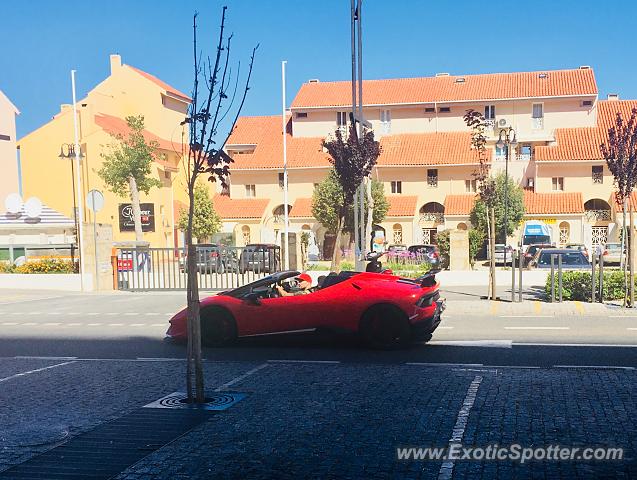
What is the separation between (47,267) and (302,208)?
2665 cm

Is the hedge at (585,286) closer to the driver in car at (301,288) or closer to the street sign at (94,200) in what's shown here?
the driver in car at (301,288)

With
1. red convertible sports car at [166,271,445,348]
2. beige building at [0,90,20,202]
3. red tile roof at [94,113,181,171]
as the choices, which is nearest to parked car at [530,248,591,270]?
red convertible sports car at [166,271,445,348]

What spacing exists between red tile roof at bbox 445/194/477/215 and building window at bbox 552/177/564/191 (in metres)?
5.97

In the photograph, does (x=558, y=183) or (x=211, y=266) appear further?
→ (x=558, y=183)

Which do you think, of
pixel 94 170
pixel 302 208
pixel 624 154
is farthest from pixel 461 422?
pixel 94 170

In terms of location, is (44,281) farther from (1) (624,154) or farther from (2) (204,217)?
(2) (204,217)

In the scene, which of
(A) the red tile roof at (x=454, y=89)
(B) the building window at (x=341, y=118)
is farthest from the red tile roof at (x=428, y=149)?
(B) the building window at (x=341, y=118)

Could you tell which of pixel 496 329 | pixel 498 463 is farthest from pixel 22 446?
pixel 496 329

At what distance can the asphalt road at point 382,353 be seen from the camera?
10.3 m

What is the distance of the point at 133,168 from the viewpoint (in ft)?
158

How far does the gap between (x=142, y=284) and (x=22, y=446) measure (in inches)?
809

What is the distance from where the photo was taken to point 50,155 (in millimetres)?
53781

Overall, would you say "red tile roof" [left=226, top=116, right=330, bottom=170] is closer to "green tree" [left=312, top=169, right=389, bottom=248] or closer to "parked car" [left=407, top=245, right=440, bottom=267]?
"green tree" [left=312, top=169, right=389, bottom=248]

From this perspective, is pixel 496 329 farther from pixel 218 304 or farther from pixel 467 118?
pixel 467 118
